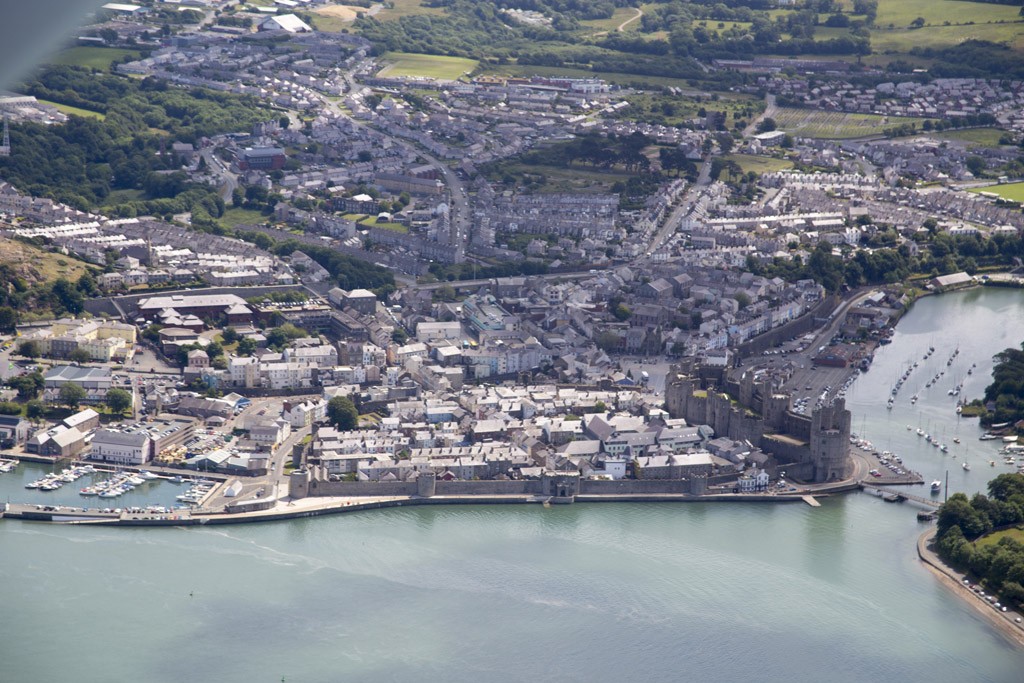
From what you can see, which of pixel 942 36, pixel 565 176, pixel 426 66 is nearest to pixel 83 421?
pixel 565 176

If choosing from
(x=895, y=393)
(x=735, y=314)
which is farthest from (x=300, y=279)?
(x=895, y=393)

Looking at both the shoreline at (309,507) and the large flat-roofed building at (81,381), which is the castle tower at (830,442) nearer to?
the shoreline at (309,507)

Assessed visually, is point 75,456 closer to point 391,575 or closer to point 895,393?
point 391,575

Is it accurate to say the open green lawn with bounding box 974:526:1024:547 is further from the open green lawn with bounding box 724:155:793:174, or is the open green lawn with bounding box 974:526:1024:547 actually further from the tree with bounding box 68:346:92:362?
the open green lawn with bounding box 724:155:793:174

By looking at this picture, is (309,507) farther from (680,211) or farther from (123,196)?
(680,211)

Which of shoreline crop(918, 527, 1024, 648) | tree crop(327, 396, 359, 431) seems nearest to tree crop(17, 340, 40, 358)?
tree crop(327, 396, 359, 431)

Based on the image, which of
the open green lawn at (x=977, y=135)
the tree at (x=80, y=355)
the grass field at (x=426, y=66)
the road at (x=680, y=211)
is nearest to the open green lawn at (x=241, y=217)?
the road at (x=680, y=211)

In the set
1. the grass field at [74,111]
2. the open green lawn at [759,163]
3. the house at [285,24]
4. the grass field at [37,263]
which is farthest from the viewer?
the house at [285,24]
